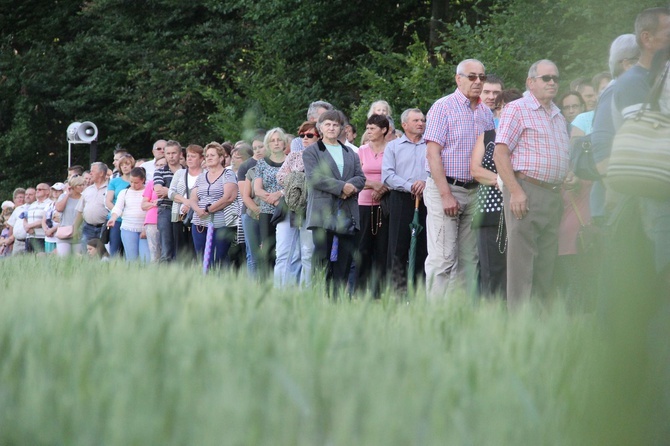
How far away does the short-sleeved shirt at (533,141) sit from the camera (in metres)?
7.30

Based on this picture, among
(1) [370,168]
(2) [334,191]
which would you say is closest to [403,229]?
(2) [334,191]

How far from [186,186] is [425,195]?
5.11 metres

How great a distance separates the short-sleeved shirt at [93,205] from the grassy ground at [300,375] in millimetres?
12952

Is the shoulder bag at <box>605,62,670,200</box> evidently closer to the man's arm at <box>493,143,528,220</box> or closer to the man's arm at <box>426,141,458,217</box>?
the man's arm at <box>493,143,528,220</box>

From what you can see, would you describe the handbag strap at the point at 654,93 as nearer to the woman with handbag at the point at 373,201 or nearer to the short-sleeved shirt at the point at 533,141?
the short-sleeved shirt at the point at 533,141

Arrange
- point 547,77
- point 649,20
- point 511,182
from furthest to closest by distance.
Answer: point 547,77 < point 511,182 < point 649,20

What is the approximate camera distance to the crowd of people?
5.54 meters

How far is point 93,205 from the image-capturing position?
16.3 m

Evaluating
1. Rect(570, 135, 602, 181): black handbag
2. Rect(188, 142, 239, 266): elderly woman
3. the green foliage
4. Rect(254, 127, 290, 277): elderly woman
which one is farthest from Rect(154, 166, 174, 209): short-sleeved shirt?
Rect(570, 135, 602, 181): black handbag

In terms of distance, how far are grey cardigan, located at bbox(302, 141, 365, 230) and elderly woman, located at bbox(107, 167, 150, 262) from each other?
16.8 ft

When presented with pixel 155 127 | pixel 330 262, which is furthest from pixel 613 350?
pixel 155 127

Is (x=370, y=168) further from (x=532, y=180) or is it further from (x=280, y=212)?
(x=532, y=180)

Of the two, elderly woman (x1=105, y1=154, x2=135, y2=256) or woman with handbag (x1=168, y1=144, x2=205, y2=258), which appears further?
elderly woman (x1=105, y1=154, x2=135, y2=256)

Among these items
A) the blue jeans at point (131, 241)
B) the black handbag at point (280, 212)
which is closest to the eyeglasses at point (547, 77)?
the black handbag at point (280, 212)
